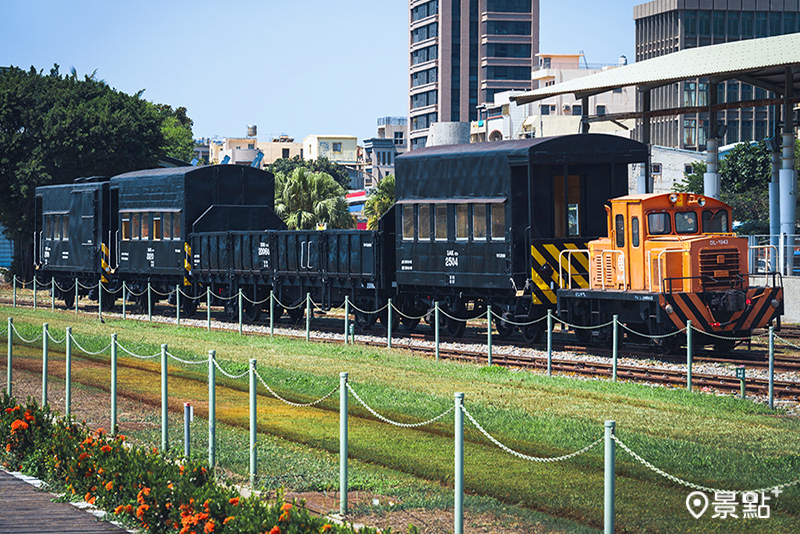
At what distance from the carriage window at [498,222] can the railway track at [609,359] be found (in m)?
2.52

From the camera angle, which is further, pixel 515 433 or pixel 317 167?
pixel 317 167

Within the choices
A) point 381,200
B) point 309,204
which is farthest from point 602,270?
point 381,200

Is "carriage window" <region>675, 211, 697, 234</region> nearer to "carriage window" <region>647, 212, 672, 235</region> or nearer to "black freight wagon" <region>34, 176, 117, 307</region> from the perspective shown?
"carriage window" <region>647, 212, 672, 235</region>

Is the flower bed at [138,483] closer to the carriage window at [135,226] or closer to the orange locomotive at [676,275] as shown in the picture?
the orange locomotive at [676,275]

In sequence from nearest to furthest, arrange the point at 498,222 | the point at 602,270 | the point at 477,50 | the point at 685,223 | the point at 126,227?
the point at 685,223, the point at 602,270, the point at 498,222, the point at 126,227, the point at 477,50

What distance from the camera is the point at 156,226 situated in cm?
3438

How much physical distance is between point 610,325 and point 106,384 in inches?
404

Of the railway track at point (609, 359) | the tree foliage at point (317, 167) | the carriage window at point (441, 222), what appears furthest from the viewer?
the tree foliage at point (317, 167)

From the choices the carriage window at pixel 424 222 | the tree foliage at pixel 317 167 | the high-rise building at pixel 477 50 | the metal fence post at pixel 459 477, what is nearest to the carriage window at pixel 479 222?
the carriage window at pixel 424 222

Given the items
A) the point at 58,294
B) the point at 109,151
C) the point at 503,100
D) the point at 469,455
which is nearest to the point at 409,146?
the point at 503,100

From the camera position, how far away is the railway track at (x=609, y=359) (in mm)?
17284

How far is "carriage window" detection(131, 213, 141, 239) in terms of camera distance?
35.4 m

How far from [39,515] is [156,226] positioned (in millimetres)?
25644

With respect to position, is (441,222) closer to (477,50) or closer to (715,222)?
(715,222)
